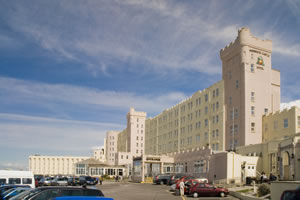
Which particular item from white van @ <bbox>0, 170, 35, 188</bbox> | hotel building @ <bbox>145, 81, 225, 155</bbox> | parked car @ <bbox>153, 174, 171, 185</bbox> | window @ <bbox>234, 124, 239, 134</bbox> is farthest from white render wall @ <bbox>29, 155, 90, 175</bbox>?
white van @ <bbox>0, 170, 35, 188</bbox>

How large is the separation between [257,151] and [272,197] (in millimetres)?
26961

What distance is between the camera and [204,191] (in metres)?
31.6

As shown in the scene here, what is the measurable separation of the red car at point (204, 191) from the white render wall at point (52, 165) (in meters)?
139

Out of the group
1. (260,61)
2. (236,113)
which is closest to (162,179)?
(236,113)

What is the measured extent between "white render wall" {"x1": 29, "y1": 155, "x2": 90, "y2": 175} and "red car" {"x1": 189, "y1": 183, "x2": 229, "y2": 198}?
5478 inches

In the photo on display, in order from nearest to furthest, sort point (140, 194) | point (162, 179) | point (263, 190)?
point (263, 190)
point (140, 194)
point (162, 179)

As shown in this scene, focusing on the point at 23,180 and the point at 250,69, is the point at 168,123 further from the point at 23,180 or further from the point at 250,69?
the point at 23,180

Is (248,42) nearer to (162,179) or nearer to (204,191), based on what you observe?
(162,179)

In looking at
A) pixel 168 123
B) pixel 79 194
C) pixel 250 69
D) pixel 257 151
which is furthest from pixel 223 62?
pixel 79 194

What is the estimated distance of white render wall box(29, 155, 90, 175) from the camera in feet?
538

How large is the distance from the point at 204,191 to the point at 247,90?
29350mm

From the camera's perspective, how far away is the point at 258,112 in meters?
57.9

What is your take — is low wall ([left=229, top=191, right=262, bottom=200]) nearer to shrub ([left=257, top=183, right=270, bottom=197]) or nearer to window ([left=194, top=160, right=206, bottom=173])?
shrub ([left=257, top=183, right=270, bottom=197])

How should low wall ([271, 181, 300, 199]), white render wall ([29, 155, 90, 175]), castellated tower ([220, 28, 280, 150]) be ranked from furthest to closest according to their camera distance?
white render wall ([29, 155, 90, 175]) < castellated tower ([220, 28, 280, 150]) < low wall ([271, 181, 300, 199])
